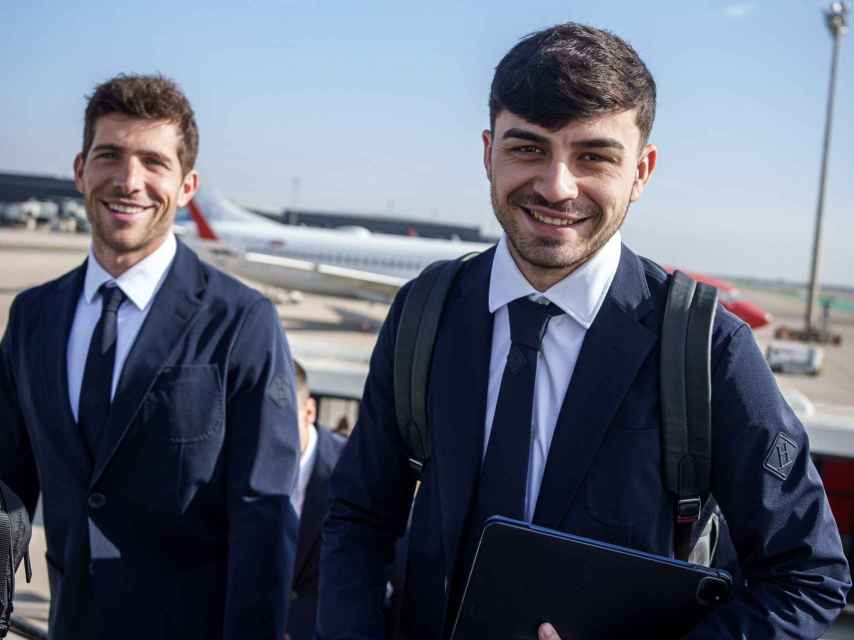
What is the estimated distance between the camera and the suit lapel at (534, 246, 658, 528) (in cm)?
145

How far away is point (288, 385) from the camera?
2137 millimetres

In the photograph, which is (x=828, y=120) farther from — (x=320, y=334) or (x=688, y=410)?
(x=688, y=410)

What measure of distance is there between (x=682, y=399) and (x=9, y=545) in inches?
55.7

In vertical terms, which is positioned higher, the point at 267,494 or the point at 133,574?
the point at 267,494

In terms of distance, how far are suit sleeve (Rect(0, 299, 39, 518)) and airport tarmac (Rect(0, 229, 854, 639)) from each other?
3.94 feet

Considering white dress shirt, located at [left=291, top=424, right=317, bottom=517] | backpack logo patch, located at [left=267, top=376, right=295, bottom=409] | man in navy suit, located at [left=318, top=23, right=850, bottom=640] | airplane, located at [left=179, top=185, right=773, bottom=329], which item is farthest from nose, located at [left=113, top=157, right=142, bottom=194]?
airplane, located at [left=179, top=185, right=773, bottom=329]

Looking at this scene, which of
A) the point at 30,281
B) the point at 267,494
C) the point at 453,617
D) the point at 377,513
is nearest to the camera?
the point at 453,617

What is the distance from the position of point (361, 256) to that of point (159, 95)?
2018cm

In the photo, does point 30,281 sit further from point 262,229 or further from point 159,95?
point 159,95

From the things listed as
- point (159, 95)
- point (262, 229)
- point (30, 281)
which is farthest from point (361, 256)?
point (159, 95)

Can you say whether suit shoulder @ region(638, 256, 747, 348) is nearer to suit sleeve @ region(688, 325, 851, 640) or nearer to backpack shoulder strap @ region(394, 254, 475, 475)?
suit sleeve @ region(688, 325, 851, 640)

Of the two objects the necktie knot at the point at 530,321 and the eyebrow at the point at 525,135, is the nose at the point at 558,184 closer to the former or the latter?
the eyebrow at the point at 525,135

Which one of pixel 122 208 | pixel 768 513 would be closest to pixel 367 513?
pixel 768 513

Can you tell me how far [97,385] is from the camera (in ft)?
6.63
